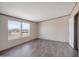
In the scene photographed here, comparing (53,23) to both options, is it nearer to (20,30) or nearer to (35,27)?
(35,27)

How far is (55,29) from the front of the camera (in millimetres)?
7418

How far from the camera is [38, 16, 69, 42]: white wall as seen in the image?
6.75 m

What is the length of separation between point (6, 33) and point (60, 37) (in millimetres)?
4786

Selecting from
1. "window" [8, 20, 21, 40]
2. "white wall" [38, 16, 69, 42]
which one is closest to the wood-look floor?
"window" [8, 20, 21, 40]

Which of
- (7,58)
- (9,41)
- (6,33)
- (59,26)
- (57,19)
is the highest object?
(57,19)

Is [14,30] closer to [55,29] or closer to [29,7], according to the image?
[29,7]

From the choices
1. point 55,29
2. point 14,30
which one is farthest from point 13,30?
point 55,29

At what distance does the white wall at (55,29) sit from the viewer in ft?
22.1

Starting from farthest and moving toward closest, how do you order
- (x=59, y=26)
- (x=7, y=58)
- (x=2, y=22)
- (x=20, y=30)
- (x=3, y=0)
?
(x=59, y=26)
(x=20, y=30)
(x=2, y=22)
(x=7, y=58)
(x=3, y=0)

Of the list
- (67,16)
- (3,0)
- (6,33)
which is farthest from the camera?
(67,16)

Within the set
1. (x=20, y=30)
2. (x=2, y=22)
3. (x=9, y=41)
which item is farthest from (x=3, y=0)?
(x=20, y=30)

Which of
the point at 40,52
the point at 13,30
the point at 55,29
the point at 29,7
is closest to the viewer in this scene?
the point at 29,7

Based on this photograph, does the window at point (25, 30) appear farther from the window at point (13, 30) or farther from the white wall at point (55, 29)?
the white wall at point (55, 29)

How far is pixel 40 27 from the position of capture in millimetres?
8625
